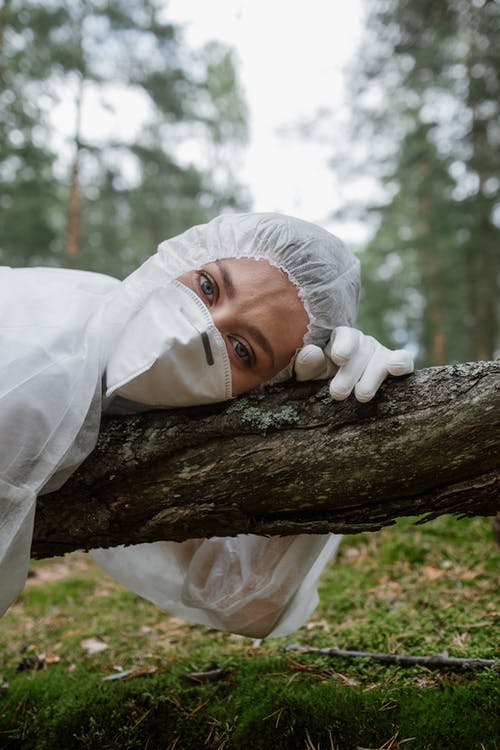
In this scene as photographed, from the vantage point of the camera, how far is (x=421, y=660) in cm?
230

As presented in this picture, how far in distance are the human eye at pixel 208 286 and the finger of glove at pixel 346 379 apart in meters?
0.60

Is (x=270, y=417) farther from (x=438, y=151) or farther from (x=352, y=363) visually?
(x=438, y=151)

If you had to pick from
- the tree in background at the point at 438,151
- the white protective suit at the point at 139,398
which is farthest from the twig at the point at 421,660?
the tree in background at the point at 438,151

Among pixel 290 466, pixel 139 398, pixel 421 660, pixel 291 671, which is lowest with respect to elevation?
pixel 291 671

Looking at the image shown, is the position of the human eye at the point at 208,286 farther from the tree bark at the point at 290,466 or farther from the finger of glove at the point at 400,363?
the finger of glove at the point at 400,363

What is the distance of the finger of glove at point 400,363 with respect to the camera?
5.77 ft

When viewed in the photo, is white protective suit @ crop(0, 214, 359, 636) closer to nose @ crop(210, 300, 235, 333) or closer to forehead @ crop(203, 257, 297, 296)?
forehead @ crop(203, 257, 297, 296)

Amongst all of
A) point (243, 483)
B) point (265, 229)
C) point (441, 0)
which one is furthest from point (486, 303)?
point (243, 483)

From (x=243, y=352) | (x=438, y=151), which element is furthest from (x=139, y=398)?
(x=438, y=151)

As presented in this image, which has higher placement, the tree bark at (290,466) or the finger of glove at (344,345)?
the finger of glove at (344,345)

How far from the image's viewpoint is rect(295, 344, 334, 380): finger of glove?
78.0 inches

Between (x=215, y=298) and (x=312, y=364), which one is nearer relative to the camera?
(x=312, y=364)

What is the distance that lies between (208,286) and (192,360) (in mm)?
343

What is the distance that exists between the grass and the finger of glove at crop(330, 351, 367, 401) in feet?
3.77
